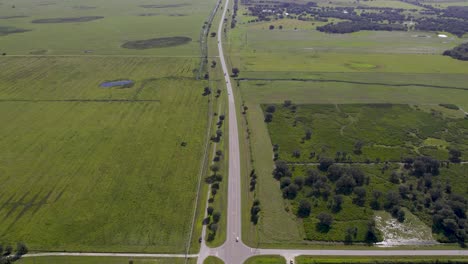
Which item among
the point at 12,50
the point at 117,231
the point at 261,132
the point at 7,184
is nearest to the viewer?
the point at 117,231

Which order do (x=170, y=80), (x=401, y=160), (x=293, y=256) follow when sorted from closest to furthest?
(x=293, y=256)
(x=401, y=160)
(x=170, y=80)

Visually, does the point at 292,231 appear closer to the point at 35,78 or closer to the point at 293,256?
the point at 293,256

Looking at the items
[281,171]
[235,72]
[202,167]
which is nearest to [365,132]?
[281,171]

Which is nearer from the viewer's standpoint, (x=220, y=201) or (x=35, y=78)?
(x=220, y=201)

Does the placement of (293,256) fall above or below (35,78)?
below

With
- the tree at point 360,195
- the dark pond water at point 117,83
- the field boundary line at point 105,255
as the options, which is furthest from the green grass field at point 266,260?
the dark pond water at point 117,83

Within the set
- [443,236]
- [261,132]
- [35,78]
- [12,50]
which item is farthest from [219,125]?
[12,50]
